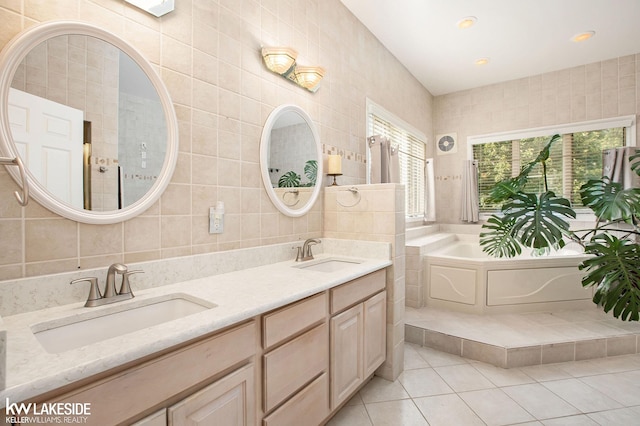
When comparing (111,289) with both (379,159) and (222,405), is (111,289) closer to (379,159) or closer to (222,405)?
(222,405)

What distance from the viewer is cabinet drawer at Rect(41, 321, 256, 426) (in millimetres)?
708

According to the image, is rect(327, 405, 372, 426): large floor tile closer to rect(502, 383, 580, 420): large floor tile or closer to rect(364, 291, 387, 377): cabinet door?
rect(364, 291, 387, 377): cabinet door

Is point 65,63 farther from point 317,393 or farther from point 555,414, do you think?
point 555,414

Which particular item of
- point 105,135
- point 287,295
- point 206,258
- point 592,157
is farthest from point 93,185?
point 592,157

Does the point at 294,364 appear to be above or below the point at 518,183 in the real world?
below

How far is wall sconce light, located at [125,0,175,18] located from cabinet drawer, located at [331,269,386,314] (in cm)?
155

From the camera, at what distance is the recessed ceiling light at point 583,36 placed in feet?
10.6

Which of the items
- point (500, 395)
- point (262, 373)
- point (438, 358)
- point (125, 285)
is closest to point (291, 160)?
point (125, 285)

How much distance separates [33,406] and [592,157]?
18.2 feet

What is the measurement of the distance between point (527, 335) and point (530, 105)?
346cm

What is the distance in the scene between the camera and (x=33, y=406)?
616 mm

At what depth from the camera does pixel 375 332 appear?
192 cm

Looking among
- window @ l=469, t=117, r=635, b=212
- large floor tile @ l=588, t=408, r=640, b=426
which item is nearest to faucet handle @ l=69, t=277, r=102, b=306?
large floor tile @ l=588, t=408, r=640, b=426

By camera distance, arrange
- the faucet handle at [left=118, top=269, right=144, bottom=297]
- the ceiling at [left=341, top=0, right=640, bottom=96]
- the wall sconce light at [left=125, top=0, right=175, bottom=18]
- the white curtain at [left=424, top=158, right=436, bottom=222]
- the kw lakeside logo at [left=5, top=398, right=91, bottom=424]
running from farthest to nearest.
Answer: the white curtain at [left=424, top=158, right=436, bottom=222] < the ceiling at [left=341, top=0, right=640, bottom=96] < the wall sconce light at [left=125, top=0, right=175, bottom=18] < the faucet handle at [left=118, top=269, right=144, bottom=297] < the kw lakeside logo at [left=5, top=398, right=91, bottom=424]
